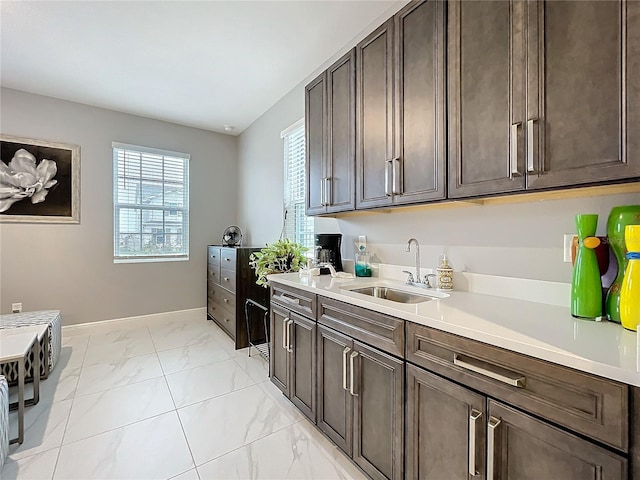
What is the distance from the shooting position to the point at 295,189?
3344 millimetres

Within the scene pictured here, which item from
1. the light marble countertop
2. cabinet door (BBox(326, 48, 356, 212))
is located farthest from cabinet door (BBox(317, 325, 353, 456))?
cabinet door (BBox(326, 48, 356, 212))

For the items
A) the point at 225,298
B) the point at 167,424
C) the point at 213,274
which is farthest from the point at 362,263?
the point at 213,274

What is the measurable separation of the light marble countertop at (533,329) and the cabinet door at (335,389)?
26 cm

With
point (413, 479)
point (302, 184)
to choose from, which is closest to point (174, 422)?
point (413, 479)

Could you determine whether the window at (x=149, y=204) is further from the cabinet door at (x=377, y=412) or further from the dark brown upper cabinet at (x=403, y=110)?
the cabinet door at (x=377, y=412)

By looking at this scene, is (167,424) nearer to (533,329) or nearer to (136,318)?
(533,329)

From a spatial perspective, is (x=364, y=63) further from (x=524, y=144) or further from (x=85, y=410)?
(x=85, y=410)

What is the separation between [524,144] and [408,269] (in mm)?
1060

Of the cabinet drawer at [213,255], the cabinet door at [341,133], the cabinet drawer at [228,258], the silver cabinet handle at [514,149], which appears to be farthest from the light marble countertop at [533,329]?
the cabinet drawer at [213,255]

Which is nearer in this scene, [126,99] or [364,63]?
[364,63]

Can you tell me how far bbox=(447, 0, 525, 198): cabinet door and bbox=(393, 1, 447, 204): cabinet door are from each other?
60mm

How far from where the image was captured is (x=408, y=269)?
2.02m

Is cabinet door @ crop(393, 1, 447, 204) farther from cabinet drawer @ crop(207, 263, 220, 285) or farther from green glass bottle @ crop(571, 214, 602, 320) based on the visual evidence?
cabinet drawer @ crop(207, 263, 220, 285)

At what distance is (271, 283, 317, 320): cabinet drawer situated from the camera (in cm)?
182
